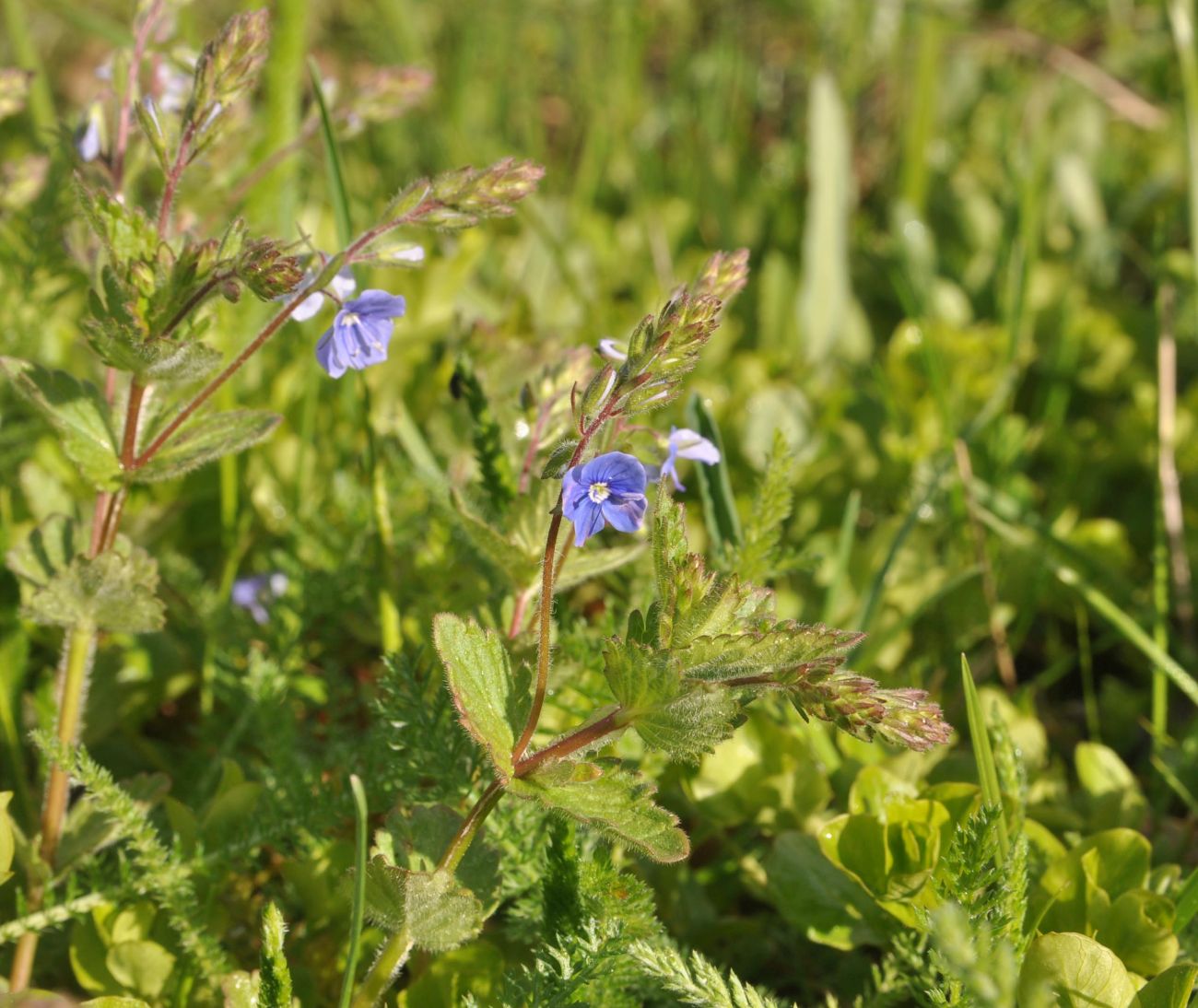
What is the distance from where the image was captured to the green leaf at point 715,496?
1.88 metres

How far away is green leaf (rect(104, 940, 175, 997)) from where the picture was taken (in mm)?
1501

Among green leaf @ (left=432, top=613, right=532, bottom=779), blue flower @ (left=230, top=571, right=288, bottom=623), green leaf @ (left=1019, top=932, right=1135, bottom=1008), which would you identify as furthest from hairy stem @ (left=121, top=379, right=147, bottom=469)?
green leaf @ (left=1019, top=932, right=1135, bottom=1008)

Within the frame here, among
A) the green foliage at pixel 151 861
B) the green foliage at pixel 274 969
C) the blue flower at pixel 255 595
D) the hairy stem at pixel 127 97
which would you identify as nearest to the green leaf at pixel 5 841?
the green foliage at pixel 151 861

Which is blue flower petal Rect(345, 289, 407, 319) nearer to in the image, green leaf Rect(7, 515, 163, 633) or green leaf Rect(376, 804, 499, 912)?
green leaf Rect(7, 515, 163, 633)

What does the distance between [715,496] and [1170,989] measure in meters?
0.92

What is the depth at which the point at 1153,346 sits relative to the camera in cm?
290

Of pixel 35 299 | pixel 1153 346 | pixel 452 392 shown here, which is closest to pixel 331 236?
pixel 35 299

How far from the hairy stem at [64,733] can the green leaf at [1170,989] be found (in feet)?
4.26

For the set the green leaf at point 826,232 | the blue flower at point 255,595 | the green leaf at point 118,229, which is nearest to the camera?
the green leaf at point 118,229

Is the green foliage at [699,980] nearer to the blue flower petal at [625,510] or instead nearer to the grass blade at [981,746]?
the grass blade at [981,746]

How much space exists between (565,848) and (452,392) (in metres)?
0.67

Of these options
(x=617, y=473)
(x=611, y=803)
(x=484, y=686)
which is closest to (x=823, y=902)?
(x=611, y=803)

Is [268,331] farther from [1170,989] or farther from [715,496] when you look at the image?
[1170,989]

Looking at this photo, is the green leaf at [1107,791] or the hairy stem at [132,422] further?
the green leaf at [1107,791]
